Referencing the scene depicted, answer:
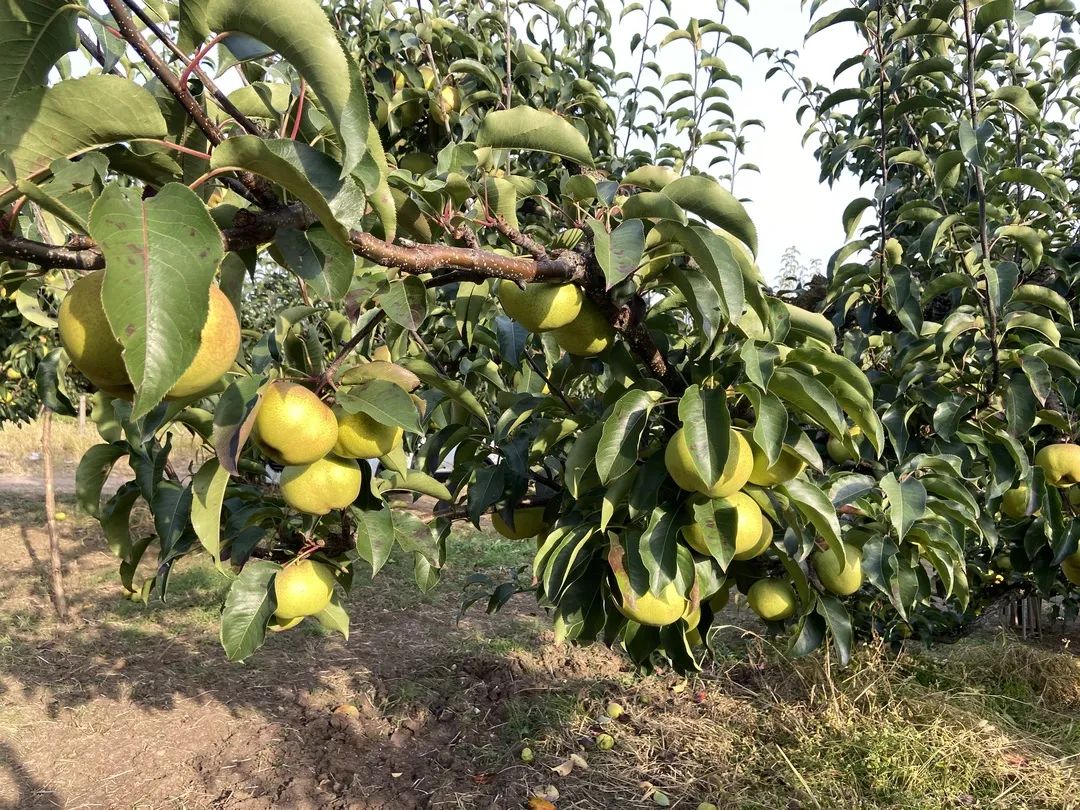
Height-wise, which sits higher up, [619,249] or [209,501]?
[619,249]

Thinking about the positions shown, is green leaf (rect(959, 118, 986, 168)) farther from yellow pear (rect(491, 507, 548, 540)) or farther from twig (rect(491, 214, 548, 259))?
yellow pear (rect(491, 507, 548, 540))

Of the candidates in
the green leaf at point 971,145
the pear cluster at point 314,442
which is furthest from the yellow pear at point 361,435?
the green leaf at point 971,145

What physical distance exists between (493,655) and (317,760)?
1.40m

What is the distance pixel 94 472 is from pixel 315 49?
1.25 m

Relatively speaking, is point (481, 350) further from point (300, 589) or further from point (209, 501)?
point (209, 501)

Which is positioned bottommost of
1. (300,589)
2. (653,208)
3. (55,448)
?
(55,448)

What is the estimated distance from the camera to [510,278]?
94 cm

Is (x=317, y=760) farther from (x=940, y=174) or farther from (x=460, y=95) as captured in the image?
(x=940, y=174)

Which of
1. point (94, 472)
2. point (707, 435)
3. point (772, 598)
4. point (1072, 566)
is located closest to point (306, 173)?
point (707, 435)

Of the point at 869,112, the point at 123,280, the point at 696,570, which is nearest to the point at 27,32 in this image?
the point at 123,280

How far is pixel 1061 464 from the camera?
6.02ft

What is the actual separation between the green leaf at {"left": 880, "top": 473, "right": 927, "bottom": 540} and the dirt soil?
2.38 meters

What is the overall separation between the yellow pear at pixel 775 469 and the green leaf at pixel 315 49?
0.84m

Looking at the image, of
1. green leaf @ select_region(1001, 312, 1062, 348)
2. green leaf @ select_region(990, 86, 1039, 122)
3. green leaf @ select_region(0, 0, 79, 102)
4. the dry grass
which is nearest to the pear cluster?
green leaf @ select_region(0, 0, 79, 102)
